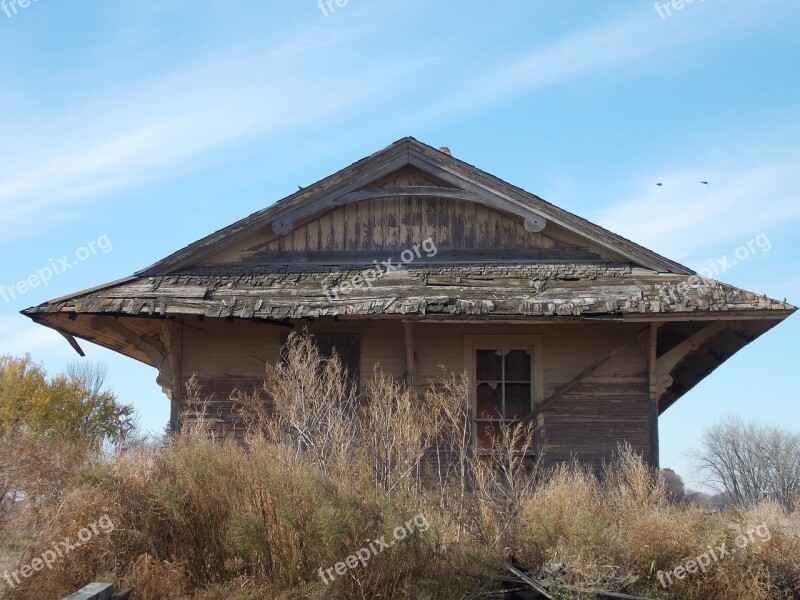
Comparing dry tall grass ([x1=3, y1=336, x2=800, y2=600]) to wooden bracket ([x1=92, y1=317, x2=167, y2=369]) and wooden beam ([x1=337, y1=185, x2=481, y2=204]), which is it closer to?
wooden bracket ([x1=92, y1=317, x2=167, y2=369])

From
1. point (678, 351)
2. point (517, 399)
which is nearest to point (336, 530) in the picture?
point (517, 399)

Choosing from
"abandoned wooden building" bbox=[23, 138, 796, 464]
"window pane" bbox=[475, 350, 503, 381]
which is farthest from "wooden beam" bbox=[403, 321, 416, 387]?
"window pane" bbox=[475, 350, 503, 381]

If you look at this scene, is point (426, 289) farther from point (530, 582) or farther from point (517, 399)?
point (530, 582)

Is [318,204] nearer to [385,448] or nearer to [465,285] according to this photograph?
[465,285]

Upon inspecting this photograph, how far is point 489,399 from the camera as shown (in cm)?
1352

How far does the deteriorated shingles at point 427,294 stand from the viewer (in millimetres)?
12211

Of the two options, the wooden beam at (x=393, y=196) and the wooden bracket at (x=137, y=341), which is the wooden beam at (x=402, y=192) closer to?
the wooden beam at (x=393, y=196)

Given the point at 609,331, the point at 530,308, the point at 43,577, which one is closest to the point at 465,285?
the point at 530,308

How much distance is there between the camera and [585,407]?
521 inches

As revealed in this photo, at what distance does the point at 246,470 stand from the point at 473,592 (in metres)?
2.43

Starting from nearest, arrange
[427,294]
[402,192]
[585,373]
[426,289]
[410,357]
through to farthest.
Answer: [427,294], [426,289], [410,357], [585,373], [402,192]

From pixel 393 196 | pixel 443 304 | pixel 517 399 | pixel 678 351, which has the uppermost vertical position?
pixel 393 196

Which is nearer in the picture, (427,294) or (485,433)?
(427,294)

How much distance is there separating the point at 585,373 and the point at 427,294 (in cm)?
249
